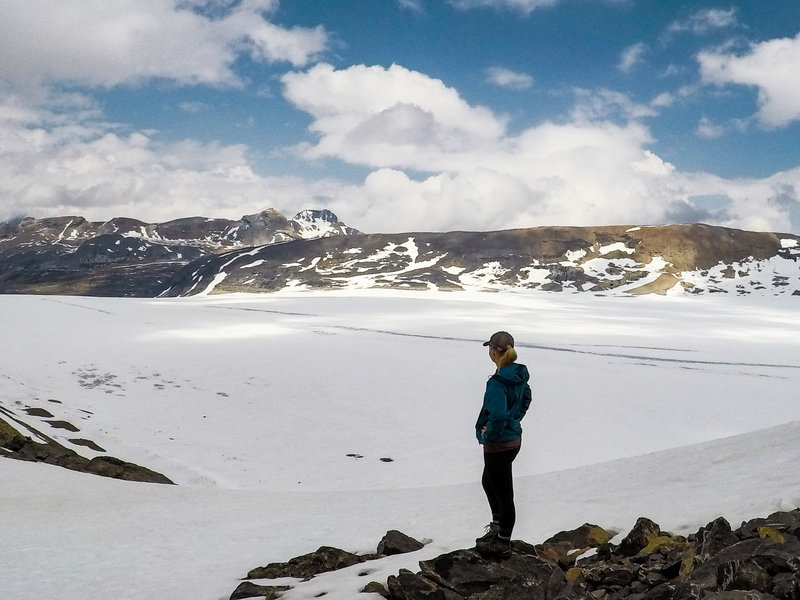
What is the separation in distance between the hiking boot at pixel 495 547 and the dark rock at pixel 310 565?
2.19 m

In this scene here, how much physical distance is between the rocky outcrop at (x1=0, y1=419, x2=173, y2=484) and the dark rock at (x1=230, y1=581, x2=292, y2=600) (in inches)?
363

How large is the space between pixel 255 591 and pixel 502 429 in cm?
360

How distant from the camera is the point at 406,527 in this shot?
9852 mm

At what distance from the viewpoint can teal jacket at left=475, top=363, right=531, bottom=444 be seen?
6484 millimetres

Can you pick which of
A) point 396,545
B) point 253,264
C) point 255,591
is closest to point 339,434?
point 396,545

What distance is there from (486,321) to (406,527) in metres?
49.4

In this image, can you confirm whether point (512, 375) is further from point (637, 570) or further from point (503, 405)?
point (637, 570)

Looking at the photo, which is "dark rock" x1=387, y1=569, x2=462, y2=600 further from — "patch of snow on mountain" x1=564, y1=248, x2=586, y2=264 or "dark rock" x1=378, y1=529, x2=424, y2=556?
"patch of snow on mountain" x1=564, y1=248, x2=586, y2=264

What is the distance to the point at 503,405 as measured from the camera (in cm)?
646

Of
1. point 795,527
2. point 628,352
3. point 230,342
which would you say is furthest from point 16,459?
point 628,352

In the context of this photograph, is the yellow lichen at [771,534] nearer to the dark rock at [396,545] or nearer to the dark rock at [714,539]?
the dark rock at [714,539]

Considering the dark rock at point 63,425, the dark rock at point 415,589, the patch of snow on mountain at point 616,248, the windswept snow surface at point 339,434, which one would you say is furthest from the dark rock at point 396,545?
the patch of snow on mountain at point 616,248

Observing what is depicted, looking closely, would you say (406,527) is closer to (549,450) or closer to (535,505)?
(535,505)

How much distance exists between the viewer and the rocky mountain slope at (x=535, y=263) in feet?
475
